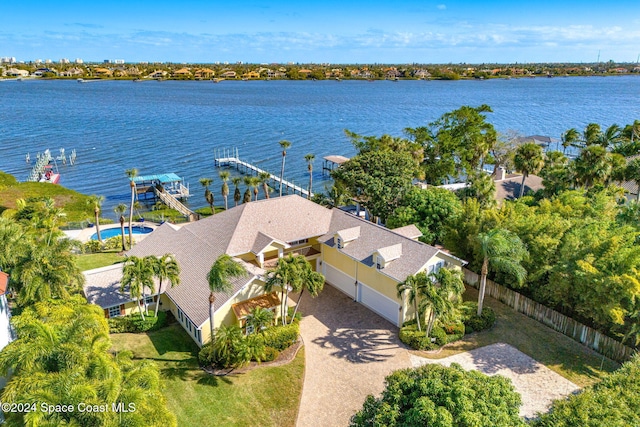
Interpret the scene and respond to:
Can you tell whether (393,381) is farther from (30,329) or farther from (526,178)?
(526,178)

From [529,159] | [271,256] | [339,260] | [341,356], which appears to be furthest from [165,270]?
[529,159]

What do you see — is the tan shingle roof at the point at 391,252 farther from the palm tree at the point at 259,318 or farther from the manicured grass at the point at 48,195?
the manicured grass at the point at 48,195

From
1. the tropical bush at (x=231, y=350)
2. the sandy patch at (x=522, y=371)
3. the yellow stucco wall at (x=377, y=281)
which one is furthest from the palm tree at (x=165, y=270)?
the sandy patch at (x=522, y=371)

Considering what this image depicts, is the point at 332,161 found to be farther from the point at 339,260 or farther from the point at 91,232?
the point at 339,260

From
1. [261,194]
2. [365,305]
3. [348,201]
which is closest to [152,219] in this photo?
[261,194]

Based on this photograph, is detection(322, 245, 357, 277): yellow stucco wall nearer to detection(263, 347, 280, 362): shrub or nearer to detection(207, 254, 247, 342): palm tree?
detection(263, 347, 280, 362): shrub
